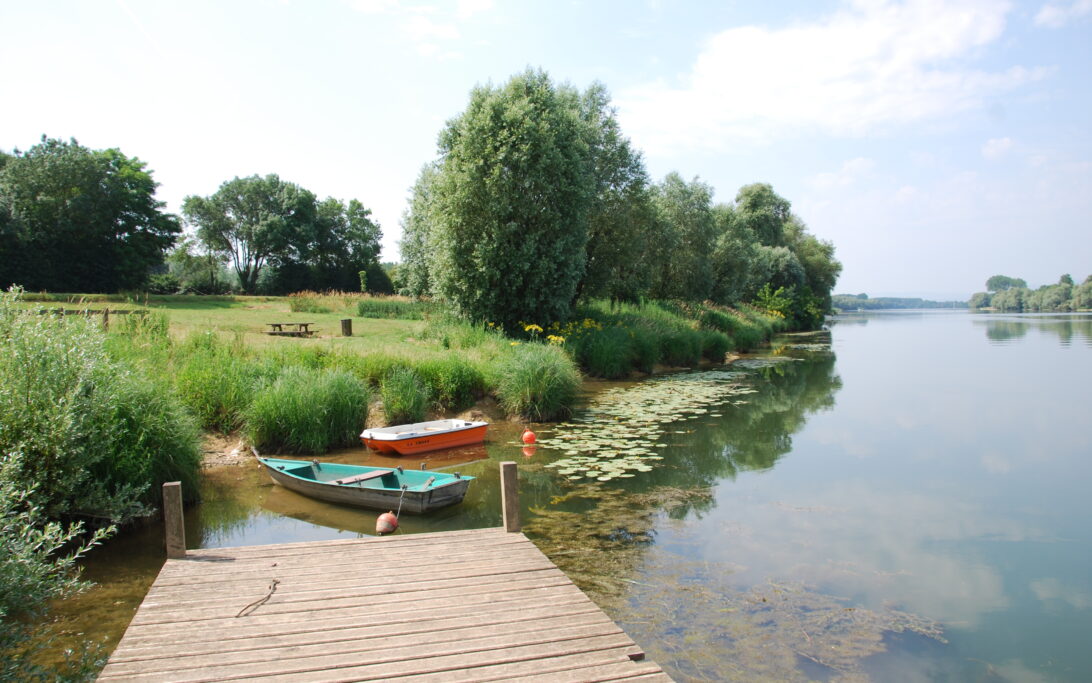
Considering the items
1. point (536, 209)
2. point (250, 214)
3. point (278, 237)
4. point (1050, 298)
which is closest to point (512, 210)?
point (536, 209)

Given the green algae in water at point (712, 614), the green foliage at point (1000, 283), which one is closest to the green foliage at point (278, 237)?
the green algae in water at point (712, 614)

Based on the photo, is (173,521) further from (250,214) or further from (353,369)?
(250,214)

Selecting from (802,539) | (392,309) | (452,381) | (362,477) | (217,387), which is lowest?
(802,539)

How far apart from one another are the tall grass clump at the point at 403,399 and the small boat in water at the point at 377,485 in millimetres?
3593

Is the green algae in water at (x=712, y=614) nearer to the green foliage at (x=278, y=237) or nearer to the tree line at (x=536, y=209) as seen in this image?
the tree line at (x=536, y=209)

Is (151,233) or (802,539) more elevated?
(151,233)

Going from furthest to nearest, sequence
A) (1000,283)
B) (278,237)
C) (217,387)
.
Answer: (1000,283)
(278,237)
(217,387)

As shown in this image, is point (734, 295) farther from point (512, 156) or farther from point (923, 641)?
point (923, 641)

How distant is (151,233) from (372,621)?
157ft

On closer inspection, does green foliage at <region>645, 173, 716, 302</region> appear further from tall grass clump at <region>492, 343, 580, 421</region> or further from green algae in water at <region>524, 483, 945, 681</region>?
green algae in water at <region>524, 483, 945, 681</region>

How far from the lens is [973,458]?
12.4 m

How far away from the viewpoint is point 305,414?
1153 centimetres

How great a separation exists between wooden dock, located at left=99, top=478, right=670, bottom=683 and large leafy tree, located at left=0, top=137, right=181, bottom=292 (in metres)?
41.2

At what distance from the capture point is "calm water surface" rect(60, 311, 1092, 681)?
5434 millimetres
